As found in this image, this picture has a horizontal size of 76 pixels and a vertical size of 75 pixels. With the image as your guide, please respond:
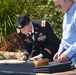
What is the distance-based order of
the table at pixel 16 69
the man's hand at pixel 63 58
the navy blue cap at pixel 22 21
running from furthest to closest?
the navy blue cap at pixel 22 21
the man's hand at pixel 63 58
the table at pixel 16 69

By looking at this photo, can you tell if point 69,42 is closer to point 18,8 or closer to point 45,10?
point 45,10

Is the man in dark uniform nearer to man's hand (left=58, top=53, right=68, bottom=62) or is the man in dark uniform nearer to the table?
man's hand (left=58, top=53, right=68, bottom=62)

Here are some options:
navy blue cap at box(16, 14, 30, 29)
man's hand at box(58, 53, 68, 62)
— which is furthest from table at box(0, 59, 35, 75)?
navy blue cap at box(16, 14, 30, 29)

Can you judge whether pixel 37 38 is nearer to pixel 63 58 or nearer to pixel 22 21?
pixel 22 21

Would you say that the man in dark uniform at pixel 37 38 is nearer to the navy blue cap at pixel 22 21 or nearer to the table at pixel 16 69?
the navy blue cap at pixel 22 21

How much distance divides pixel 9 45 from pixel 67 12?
461 cm

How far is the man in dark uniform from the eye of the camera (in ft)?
16.3

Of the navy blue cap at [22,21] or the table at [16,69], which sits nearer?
the table at [16,69]

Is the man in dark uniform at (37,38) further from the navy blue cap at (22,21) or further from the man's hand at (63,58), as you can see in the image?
the man's hand at (63,58)

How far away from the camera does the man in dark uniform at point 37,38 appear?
4965 mm

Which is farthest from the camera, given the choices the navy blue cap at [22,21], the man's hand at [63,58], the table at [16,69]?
the navy blue cap at [22,21]

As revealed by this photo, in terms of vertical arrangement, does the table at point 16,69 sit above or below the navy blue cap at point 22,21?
below

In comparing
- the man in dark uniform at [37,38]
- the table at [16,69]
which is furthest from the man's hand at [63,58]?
the man in dark uniform at [37,38]

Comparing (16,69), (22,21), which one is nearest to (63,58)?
(16,69)
